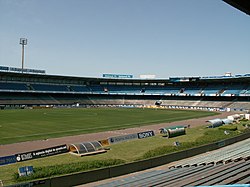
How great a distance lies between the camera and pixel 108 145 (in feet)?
89.9

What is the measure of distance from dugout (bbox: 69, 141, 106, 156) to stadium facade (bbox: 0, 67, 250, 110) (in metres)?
65.8

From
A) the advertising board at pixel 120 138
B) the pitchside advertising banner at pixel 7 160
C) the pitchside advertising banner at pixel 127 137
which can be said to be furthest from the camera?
the pitchside advertising banner at pixel 127 137

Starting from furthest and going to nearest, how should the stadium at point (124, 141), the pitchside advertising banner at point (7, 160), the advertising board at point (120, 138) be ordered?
1. the advertising board at point (120, 138)
2. the pitchside advertising banner at point (7, 160)
3. the stadium at point (124, 141)

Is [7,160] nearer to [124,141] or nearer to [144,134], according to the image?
[124,141]

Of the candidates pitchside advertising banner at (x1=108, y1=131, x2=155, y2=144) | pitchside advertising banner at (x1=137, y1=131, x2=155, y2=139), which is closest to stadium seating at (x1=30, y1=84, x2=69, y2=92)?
pitchside advertising banner at (x1=137, y1=131, x2=155, y2=139)

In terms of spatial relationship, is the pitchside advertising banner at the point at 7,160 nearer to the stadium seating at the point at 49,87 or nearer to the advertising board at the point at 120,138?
the advertising board at the point at 120,138

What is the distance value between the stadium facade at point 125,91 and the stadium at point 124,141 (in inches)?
14.1

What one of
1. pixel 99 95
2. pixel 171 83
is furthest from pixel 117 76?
pixel 171 83

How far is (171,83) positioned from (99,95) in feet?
99.6

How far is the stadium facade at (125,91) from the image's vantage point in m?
91.9

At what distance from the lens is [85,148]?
2364cm

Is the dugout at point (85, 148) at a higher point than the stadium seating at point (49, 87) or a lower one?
lower

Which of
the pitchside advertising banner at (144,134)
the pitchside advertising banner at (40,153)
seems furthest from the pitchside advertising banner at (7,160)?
the pitchside advertising banner at (144,134)

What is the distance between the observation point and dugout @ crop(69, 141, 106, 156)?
2330 centimetres
